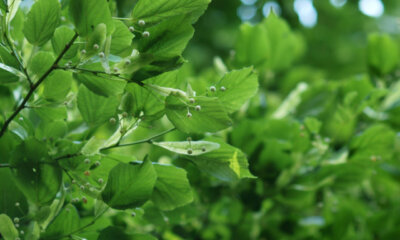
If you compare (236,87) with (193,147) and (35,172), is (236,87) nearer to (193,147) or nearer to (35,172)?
(193,147)

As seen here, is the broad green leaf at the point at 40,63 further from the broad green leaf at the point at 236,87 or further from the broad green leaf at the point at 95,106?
the broad green leaf at the point at 236,87

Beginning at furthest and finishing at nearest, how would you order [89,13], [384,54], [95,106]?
[384,54] → [95,106] → [89,13]

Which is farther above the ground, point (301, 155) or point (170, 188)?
point (170, 188)

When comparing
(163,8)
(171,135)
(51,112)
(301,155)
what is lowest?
(301,155)

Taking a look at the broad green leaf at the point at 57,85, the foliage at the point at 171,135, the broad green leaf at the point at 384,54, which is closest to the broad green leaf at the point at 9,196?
the foliage at the point at 171,135

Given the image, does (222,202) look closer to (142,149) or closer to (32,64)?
(142,149)

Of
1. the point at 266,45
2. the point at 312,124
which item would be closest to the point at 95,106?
the point at 312,124

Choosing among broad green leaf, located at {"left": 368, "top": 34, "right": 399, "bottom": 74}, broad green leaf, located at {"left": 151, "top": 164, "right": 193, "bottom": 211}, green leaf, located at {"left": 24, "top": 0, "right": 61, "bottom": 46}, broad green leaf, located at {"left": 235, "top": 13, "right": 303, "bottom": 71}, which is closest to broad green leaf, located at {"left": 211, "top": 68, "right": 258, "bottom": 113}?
broad green leaf, located at {"left": 151, "top": 164, "right": 193, "bottom": 211}
